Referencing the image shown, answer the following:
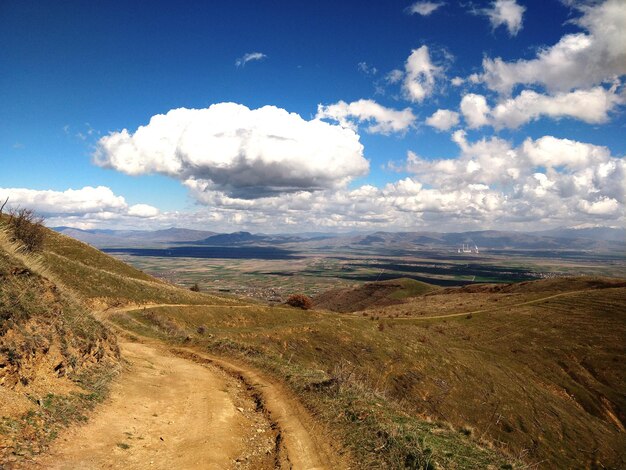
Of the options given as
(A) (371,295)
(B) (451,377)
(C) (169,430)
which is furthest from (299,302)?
(A) (371,295)

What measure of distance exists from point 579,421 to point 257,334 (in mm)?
36813

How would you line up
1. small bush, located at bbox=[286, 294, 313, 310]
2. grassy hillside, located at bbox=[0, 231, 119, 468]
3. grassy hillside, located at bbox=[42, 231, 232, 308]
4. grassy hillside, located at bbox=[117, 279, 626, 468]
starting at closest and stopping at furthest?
grassy hillside, located at bbox=[0, 231, 119, 468] → grassy hillside, located at bbox=[117, 279, 626, 468] → grassy hillside, located at bbox=[42, 231, 232, 308] → small bush, located at bbox=[286, 294, 313, 310]

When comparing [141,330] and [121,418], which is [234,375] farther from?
[141,330]

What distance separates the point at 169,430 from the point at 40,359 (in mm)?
5328

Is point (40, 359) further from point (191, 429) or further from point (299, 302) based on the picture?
point (299, 302)

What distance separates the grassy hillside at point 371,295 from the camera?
502ft

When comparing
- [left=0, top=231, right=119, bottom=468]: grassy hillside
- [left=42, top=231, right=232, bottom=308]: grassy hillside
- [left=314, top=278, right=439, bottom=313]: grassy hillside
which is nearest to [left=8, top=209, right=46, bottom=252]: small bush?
[left=42, top=231, right=232, bottom=308]: grassy hillside

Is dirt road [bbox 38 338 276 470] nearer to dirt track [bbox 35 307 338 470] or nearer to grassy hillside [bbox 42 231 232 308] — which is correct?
dirt track [bbox 35 307 338 470]

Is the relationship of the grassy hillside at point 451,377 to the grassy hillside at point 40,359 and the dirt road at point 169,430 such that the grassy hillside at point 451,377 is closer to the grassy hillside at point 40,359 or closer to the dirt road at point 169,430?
the dirt road at point 169,430

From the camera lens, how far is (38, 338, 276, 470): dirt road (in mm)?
10445

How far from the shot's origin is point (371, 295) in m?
163

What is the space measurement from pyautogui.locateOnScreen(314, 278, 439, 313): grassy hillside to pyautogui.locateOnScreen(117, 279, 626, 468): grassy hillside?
84.0 metres

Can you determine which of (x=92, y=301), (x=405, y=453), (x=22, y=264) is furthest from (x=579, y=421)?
(x=92, y=301)

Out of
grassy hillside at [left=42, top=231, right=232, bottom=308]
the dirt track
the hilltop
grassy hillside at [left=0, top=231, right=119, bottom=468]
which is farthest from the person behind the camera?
grassy hillside at [left=42, top=231, right=232, bottom=308]
